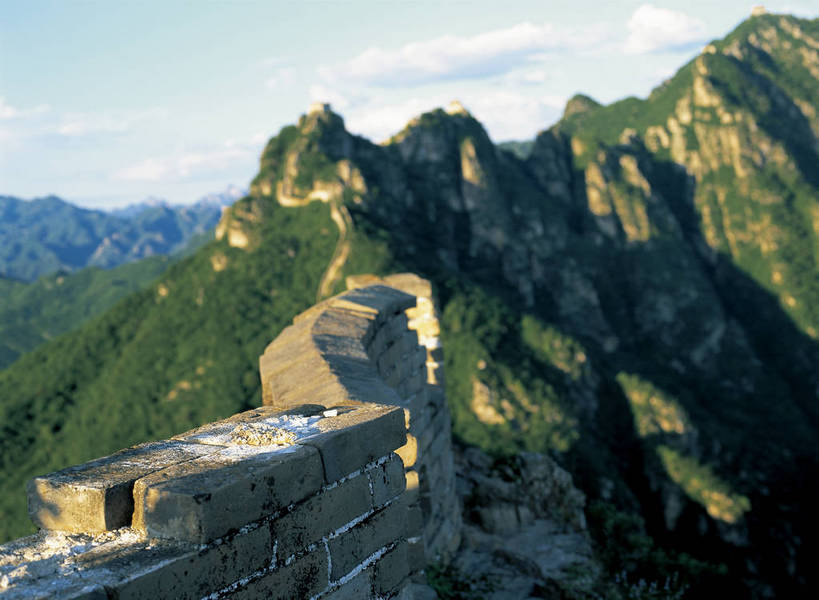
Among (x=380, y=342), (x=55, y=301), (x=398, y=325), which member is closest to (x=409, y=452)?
(x=380, y=342)

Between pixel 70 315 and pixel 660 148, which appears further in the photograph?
pixel 70 315

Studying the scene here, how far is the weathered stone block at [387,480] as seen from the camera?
4.04 meters

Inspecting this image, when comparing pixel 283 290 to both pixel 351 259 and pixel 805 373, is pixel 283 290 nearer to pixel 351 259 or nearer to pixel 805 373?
pixel 351 259

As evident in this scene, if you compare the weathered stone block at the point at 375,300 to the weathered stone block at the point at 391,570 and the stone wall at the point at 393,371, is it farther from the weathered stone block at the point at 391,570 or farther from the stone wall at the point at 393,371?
the weathered stone block at the point at 391,570

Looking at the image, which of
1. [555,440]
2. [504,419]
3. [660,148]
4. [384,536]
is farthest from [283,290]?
[660,148]

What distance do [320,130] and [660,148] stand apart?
81.1m

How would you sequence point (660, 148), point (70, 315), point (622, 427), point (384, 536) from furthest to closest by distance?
1. point (70, 315)
2. point (660, 148)
3. point (622, 427)
4. point (384, 536)

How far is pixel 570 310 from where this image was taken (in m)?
104

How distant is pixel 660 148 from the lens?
457 feet

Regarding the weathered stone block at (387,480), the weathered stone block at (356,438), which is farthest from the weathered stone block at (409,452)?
the weathered stone block at (356,438)

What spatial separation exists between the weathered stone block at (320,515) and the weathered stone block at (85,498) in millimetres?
696

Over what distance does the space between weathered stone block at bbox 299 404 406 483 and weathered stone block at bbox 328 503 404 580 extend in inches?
14.0

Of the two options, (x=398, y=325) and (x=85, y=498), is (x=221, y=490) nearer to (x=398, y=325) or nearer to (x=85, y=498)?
(x=85, y=498)

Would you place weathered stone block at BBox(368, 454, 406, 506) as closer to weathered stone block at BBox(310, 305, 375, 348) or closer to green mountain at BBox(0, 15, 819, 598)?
weathered stone block at BBox(310, 305, 375, 348)
